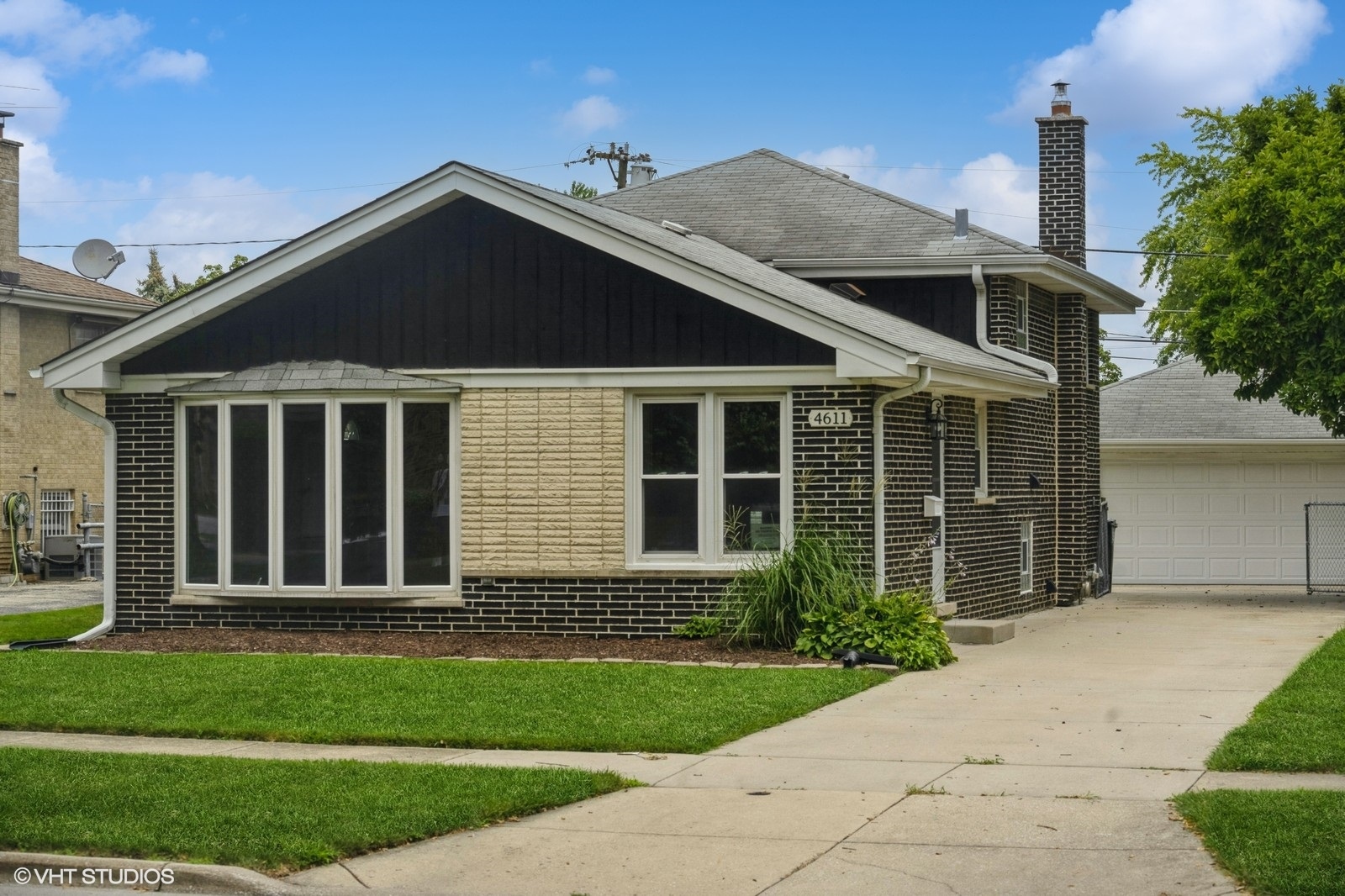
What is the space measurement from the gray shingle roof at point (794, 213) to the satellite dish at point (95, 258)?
41.9ft

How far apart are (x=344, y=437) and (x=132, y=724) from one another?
228 inches

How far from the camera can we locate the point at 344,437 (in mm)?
16719

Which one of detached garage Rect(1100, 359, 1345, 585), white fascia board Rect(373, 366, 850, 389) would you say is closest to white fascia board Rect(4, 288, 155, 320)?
white fascia board Rect(373, 366, 850, 389)

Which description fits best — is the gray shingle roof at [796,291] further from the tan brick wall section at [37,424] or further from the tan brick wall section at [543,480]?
the tan brick wall section at [37,424]

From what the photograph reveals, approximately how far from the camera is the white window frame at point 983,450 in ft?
64.7

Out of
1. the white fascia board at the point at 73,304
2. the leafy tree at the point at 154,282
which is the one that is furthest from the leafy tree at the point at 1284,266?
the leafy tree at the point at 154,282

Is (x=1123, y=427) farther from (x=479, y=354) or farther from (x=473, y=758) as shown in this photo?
(x=473, y=758)

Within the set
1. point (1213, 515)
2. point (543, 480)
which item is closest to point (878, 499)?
point (543, 480)

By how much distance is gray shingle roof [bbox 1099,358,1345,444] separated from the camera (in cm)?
2873

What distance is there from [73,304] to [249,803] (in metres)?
25.3

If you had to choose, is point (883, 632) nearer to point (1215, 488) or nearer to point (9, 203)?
point (1215, 488)

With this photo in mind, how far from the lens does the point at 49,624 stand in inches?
783

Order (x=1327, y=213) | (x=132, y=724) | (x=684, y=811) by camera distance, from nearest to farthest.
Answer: (x=684, y=811)
(x=132, y=724)
(x=1327, y=213)

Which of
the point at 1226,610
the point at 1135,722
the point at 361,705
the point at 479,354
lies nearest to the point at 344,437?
the point at 479,354
